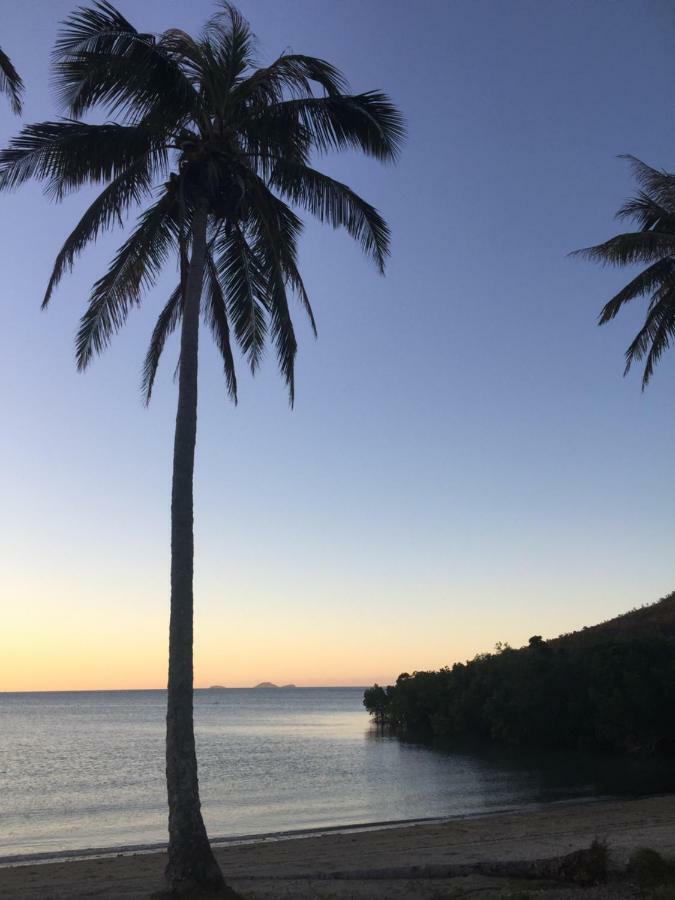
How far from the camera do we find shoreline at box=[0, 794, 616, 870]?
19297 millimetres

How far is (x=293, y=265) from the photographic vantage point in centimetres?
1332

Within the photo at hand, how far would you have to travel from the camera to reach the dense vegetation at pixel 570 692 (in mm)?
39500

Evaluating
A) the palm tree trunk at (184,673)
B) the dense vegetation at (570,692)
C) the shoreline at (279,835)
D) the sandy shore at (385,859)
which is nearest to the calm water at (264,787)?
the shoreline at (279,835)

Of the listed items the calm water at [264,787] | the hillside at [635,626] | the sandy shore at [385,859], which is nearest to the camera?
the sandy shore at [385,859]

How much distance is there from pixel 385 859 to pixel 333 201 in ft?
37.1

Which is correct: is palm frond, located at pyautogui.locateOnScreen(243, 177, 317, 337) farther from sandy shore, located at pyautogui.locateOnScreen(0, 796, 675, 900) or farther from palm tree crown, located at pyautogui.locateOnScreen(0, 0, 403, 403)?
sandy shore, located at pyautogui.locateOnScreen(0, 796, 675, 900)

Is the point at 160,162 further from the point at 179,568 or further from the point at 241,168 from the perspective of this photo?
the point at 179,568

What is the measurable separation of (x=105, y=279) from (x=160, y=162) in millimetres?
1976

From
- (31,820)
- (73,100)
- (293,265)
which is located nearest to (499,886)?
(293,265)

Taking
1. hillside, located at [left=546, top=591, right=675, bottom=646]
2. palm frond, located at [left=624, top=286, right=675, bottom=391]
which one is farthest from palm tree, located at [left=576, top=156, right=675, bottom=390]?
hillside, located at [left=546, top=591, right=675, bottom=646]

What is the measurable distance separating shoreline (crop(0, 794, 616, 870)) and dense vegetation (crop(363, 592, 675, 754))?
41.4 ft

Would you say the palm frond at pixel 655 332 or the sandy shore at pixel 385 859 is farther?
the palm frond at pixel 655 332

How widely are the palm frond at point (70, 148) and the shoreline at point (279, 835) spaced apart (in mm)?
14242

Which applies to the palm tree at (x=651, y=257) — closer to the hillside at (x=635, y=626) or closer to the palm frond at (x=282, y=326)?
the palm frond at (x=282, y=326)
